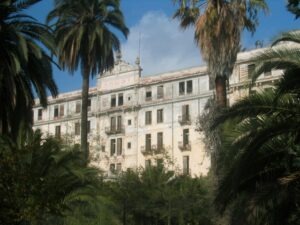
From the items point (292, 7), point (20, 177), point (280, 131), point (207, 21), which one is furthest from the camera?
point (207, 21)

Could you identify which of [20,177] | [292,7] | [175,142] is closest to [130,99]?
[175,142]

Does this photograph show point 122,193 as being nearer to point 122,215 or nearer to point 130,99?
point 122,215

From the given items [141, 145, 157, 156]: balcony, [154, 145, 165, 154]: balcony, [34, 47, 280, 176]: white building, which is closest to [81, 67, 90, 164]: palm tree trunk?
[34, 47, 280, 176]: white building

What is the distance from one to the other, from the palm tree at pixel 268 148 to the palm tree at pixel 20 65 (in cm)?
782

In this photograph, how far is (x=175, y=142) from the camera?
67.1 metres

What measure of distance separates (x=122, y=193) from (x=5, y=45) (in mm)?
21749

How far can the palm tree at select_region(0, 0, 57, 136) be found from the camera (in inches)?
819

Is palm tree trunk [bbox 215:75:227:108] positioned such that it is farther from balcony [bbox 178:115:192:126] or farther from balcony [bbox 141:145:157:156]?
balcony [bbox 141:145:157:156]

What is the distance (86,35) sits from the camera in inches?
1582

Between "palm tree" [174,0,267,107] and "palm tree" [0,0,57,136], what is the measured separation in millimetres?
5519

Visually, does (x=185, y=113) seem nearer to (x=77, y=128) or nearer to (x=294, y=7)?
(x=77, y=128)

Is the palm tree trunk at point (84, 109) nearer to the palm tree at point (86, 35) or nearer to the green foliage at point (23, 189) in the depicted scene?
the palm tree at point (86, 35)

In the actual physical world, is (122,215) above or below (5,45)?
below

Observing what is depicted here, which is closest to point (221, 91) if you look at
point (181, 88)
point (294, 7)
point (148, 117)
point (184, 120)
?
point (294, 7)
